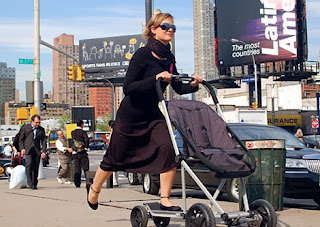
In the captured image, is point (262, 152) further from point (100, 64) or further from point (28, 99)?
point (100, 64)

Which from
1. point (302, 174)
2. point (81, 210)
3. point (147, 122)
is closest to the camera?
point (147, 122)

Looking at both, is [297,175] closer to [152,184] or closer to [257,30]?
[152,184]

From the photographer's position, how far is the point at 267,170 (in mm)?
8688

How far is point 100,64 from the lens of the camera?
313 feet

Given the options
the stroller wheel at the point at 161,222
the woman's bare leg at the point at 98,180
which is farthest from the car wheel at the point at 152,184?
the stroller wheel at the point at 161,222

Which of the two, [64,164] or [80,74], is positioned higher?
[80,74]

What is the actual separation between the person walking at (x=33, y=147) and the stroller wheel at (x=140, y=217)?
23.8 feet

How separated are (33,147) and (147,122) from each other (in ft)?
25.8

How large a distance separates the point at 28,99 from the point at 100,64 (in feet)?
245

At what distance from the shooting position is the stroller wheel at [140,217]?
6.26 meters


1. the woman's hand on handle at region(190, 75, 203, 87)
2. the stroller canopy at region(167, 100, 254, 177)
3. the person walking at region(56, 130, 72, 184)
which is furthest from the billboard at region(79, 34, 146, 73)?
the stroller canopy at region(167, 100, 254, 177)

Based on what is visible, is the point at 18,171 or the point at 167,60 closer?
the point at 167,60

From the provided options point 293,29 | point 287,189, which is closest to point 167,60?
point 287,189

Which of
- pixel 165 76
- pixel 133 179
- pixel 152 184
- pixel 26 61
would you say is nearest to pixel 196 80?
pixel 165 76
